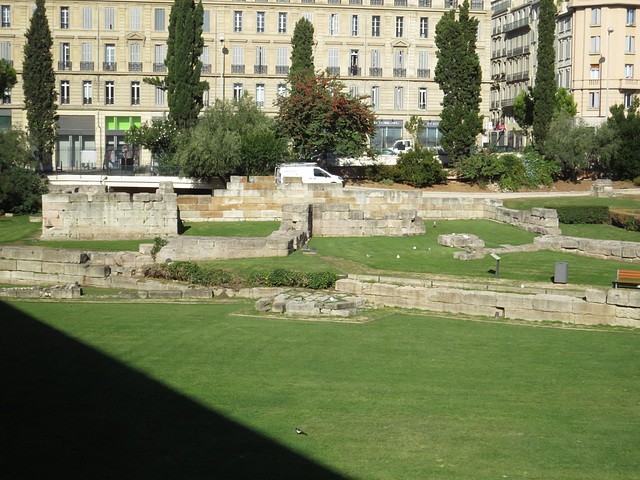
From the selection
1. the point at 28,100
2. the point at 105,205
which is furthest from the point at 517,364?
the point at 28,100

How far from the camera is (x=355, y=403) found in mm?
12367

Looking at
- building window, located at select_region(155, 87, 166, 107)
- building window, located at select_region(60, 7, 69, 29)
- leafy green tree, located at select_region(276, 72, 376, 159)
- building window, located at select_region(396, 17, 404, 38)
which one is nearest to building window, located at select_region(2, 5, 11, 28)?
building window, located at select_region(60, 7, 69, 29)

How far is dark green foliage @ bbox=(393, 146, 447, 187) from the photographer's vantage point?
45.9 meters

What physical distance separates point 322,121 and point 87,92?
21898 millimetres

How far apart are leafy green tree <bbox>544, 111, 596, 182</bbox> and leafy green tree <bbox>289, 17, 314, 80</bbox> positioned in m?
15.8

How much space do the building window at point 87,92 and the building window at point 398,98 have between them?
21968 millimetres

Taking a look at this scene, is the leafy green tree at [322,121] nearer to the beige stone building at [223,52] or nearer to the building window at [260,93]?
the beige stone building at [223,52]

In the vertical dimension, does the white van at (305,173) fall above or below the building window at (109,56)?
below

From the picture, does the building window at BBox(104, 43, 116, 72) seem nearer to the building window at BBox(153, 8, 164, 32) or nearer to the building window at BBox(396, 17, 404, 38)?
the building window at BBox(153, 8, 164, 32)

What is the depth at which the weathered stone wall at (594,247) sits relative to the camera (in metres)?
28.1

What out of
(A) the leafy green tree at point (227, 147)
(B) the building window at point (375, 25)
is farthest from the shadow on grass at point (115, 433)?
(B) the building window at point (375, 25)

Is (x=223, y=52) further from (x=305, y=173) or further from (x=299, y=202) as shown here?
(x=299, y=202)

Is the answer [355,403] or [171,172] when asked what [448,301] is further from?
[171,172]

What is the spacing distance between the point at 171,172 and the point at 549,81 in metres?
28.7
